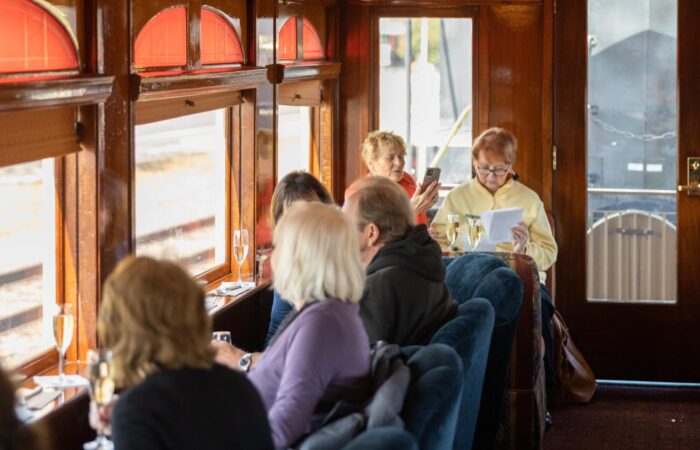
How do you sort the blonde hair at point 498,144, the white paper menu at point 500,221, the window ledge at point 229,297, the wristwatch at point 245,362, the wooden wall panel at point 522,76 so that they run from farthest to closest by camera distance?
the wooden wall panel at point 522,76, the blonde hair at point 498,144, the white paper menu at point 500,221, the window ledge at point 229,297, the wristwatch at point 245,362

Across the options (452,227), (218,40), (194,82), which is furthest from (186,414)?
(452,227)

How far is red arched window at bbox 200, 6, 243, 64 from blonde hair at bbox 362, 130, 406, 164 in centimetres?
123

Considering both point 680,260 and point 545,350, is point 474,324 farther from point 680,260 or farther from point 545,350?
point 680,260

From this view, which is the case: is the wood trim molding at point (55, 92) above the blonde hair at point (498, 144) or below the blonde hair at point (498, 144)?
above

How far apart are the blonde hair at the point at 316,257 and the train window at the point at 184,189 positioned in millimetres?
1153

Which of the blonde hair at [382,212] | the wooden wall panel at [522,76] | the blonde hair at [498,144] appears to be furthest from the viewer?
the wooden wall panel at [522,76]

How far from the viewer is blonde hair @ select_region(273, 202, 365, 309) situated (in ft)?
10.1

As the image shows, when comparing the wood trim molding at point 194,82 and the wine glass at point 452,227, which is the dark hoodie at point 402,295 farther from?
the wine glass at point 452,227

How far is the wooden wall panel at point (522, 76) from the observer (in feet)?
22.0

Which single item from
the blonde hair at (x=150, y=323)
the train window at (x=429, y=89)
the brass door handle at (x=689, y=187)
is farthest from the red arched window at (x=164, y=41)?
the brass door handle at (x=689, y=187)

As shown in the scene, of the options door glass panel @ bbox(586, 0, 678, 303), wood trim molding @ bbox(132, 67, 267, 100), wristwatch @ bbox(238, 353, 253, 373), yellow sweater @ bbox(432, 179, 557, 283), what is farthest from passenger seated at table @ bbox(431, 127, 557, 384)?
wristwatch @ bbox(238, 353, 253, 373)

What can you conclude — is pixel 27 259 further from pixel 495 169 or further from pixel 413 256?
pixel 495 169

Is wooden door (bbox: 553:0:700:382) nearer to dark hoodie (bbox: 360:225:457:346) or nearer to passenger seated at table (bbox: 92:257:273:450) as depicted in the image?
dark hoodie (bbox: 360:225:457:346)

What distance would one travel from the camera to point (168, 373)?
242 centimetres
